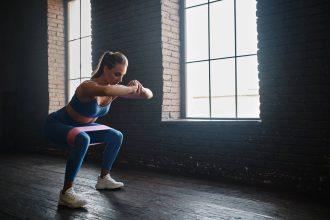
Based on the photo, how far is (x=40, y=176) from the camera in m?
3.88

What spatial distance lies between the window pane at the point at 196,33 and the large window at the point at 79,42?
1.86m

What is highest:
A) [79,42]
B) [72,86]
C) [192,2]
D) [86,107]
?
[192,2]

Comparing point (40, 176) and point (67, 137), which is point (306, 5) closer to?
point (67, 137)

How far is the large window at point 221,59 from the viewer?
358cm

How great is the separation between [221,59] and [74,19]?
3.02 m

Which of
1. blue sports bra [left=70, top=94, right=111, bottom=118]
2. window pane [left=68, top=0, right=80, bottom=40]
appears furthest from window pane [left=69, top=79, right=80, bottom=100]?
blue sports bra [left=70, top=94, right=111, bottom=118]

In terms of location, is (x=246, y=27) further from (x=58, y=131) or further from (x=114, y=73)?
(x=58, y=131)

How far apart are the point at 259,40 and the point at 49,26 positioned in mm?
3761

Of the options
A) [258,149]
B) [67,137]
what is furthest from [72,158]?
[258,149]

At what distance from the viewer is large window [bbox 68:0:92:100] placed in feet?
18.0

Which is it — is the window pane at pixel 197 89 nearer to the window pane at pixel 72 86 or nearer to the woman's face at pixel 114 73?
the woman's face at pixel 114 73

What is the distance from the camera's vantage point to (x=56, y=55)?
586cm

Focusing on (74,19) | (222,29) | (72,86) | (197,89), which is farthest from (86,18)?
(222,29)

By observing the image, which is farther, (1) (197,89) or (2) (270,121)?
(1) (197,89)
